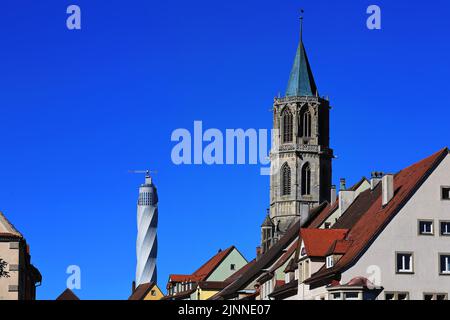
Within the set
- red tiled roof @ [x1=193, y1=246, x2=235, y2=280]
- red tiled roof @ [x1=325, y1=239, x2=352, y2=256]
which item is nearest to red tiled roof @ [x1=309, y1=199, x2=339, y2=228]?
red tiled roof @ [x1=325, y1=239, x2=352, y2=256]

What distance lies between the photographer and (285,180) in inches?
7328

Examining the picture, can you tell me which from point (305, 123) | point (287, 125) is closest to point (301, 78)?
point (305, 123)

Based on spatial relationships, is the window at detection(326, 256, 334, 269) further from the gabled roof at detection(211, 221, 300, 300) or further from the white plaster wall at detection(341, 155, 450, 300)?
the gabled roof at detection(211, 221, 300, 300)

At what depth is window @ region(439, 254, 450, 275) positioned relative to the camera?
205 feet

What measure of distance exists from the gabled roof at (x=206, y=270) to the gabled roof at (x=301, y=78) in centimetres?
5640

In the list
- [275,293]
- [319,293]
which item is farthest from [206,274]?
[319,293]

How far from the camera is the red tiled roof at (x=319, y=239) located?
67.5m

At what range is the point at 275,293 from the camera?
76062mm

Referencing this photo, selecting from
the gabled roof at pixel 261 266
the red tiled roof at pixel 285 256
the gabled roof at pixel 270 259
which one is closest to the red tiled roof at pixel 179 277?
the gabled roof at pixel 261 266

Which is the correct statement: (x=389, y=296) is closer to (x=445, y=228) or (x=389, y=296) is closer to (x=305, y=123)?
(x=445, y=228)

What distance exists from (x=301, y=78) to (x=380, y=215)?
429 feet

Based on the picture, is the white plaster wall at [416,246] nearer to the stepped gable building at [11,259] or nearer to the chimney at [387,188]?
the chimney at [387,188]
